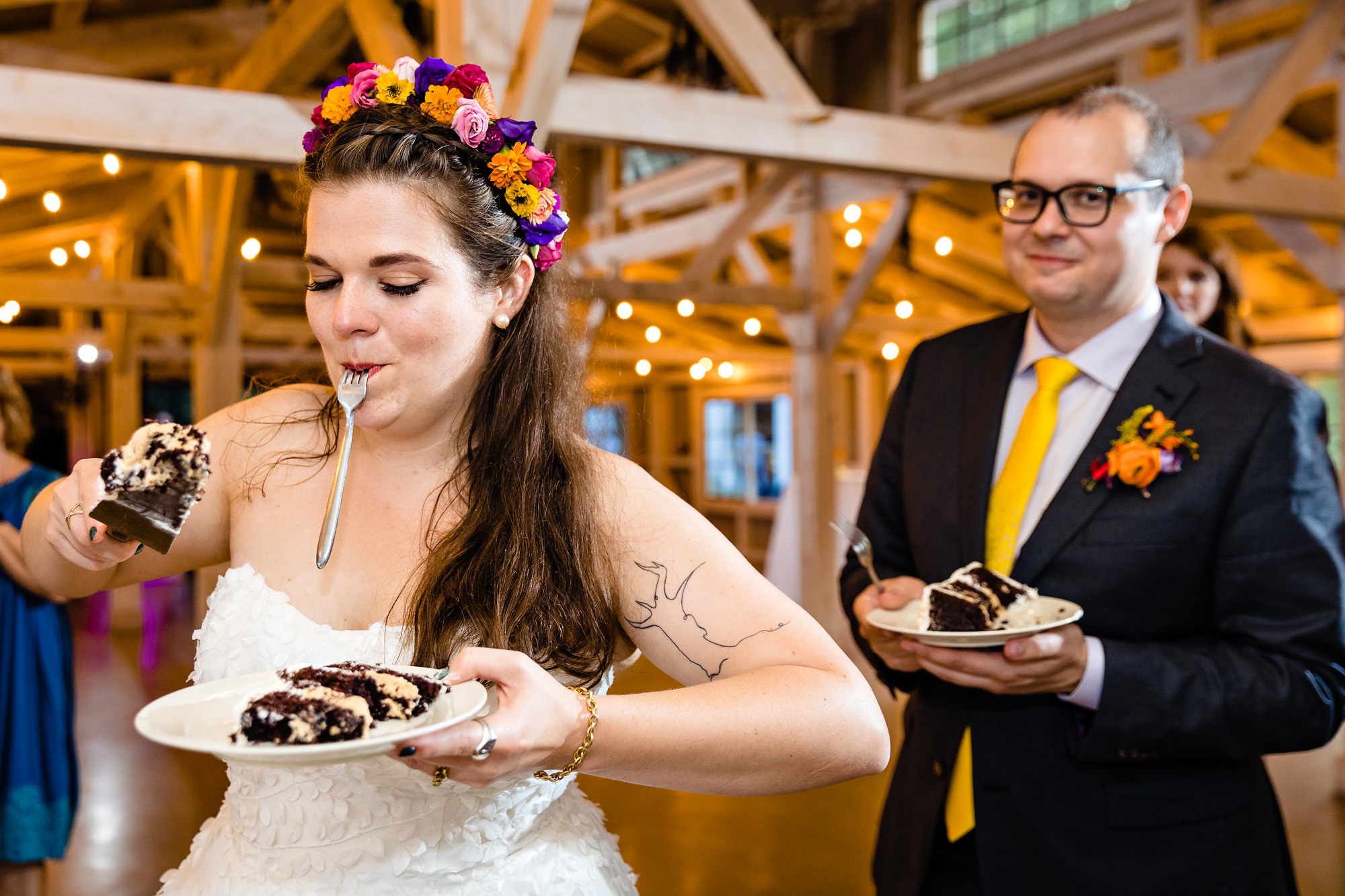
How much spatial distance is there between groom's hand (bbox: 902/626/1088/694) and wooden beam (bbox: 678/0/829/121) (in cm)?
251

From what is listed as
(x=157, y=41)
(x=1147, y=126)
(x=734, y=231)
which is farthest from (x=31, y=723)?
(x=734, y=231)

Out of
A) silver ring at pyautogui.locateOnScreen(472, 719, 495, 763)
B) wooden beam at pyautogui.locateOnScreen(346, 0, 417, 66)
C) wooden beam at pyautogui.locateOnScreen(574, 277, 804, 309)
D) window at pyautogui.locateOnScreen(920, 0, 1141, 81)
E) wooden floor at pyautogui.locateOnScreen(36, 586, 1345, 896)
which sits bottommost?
wooden floor at pyautogui.locateOnScreen(36, 586, 1345, 896)

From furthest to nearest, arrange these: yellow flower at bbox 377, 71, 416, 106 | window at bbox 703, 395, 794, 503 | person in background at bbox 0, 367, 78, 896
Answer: window at bbox 703, 395, 794, 503 → person in background at bbox 0, 367, 78, 896 → yellow flower at bbox 377, 71, 416, 106

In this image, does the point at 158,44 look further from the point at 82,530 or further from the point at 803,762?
the point at 803,762

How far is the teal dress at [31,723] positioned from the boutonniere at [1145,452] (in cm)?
284

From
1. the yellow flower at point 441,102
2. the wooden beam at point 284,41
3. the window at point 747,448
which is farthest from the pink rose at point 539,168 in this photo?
the window at point 747,448

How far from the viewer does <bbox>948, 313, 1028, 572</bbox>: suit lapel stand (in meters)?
1.76

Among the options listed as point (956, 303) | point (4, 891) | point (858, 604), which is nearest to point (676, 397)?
point (956, 303)

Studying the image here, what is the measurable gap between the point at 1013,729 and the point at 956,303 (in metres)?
9.23

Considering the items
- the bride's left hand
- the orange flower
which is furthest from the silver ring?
the orange flower

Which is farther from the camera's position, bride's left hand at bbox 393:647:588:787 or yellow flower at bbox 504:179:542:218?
yellow flower at bbox 504:179:542:218

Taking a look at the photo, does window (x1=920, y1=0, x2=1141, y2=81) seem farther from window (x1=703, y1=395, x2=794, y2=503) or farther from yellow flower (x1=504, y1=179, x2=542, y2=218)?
yellow flower (x1=504, y1=179, x2=542, y2=218)

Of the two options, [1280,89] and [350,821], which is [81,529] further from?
[1280,89]

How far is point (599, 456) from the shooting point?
4.77 ft
